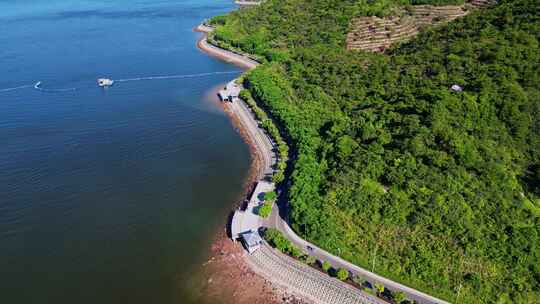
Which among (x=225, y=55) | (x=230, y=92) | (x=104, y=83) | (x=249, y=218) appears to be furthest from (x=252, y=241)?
(x=225, y=55)

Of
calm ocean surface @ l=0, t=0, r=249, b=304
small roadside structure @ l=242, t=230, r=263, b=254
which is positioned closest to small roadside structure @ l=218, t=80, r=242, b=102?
calm ocean surface @ l=0, t=0, r=249, b=304

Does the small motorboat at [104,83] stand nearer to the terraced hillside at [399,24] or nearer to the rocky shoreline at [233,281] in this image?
the terraced hillside at [399,24]

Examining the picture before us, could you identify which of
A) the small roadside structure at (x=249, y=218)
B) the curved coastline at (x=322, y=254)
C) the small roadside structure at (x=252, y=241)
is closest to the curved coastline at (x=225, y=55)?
the curved coastline at (x=322, y=254)

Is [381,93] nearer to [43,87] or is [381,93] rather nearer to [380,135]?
[380,135]

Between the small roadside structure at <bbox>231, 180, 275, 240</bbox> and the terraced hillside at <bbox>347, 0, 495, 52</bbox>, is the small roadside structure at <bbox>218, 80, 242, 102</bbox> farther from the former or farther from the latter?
the small roadside structure at <bbox>231, 180, 275, 240</bbox>

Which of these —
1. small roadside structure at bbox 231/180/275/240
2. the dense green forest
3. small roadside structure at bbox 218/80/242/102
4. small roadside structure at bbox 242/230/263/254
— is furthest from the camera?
small roadside structure at bbox 218/80/242/102

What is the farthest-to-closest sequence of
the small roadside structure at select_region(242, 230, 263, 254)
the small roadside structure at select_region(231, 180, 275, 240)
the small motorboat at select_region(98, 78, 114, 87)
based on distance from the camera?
the small motorboat at select_region(98, 78, 114, 87) < the small roadside structure at select_region(231, 180, 275, 240) < the small roadside structure at select_region(242, 230, 263, 254)
